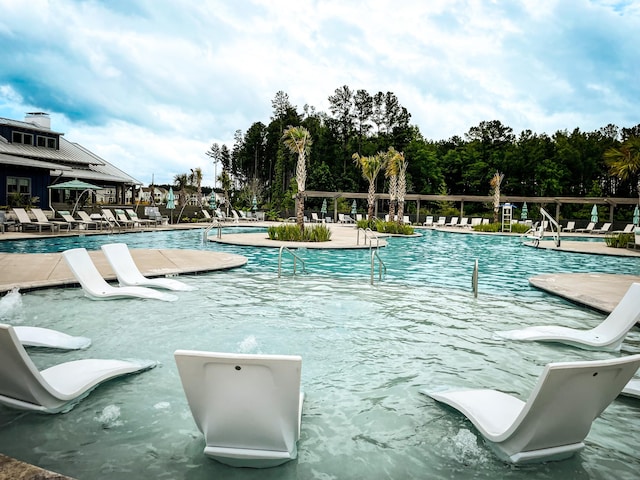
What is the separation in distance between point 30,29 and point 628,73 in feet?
173

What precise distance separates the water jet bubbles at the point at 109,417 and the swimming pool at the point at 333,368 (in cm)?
2

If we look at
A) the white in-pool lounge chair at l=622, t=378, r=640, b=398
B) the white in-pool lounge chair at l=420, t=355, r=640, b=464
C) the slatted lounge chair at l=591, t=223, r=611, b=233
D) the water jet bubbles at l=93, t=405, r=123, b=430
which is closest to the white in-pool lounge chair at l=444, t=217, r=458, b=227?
the slatted lounge chair at l=591, t=223, r=611, b=233

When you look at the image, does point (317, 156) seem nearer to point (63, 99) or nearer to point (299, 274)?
point (63, 99)

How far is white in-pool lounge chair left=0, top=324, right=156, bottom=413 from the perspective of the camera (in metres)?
3.09

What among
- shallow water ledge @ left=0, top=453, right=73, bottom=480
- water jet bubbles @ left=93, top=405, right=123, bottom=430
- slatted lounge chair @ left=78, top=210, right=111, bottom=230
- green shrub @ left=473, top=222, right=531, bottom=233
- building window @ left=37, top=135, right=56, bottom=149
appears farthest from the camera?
green shrub @ left=473, top=222, right=531, bottom=233

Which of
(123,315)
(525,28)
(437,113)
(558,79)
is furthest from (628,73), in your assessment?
(123,315)

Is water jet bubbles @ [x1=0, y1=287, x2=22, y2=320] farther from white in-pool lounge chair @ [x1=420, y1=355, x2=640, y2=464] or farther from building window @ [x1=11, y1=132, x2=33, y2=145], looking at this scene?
building window @ [x1=11, y1=132, x2=33, y2=145]

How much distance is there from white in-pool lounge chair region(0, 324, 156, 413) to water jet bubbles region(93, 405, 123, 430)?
24 centimetres

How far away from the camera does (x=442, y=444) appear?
11.2 feet

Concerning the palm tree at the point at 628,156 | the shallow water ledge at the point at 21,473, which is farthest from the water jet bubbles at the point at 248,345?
the palm tree at the point at 628,156

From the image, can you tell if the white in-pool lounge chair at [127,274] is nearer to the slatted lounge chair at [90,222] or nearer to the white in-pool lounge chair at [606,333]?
the white in-pool lounge chair at [606,333]

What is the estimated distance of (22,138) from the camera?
95.5 feet

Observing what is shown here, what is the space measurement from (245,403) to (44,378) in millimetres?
1938

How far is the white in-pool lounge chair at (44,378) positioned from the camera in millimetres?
3088
